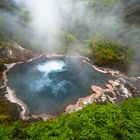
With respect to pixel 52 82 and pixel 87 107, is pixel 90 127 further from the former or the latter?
pixel 52 82

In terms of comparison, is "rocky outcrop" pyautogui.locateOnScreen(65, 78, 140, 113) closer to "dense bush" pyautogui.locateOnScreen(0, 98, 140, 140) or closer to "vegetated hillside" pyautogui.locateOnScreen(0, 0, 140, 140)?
"vegetated hillside" pyautogui.locateOnScreen(0, 0, 140, 140)

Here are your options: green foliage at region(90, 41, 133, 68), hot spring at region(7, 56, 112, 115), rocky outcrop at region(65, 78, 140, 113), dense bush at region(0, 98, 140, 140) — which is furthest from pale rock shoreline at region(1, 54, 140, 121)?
dense bush at region(0, 98, 140, 140)

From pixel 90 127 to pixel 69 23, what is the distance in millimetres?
34200

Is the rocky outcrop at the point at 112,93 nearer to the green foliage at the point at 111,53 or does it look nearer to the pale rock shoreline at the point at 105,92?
the pale rock shoreline at the point at 105,92

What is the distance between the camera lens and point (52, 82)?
77.2 ft

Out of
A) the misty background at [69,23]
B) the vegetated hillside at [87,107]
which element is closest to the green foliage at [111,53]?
the vegetated hillside at [87,107]

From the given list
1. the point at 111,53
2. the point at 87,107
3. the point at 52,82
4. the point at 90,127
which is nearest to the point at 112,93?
the point at 52,82

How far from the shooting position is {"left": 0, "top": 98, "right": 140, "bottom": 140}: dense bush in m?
9.57

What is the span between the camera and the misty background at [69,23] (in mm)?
32438

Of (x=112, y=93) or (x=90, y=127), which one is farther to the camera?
(x=112, y=93)

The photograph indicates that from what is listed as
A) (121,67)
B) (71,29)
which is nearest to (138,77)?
(121,67)

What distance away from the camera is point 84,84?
24.0 m

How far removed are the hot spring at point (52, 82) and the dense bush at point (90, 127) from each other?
8.32 meters

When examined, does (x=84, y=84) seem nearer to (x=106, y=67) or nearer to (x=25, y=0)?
(x=106, y=67)
